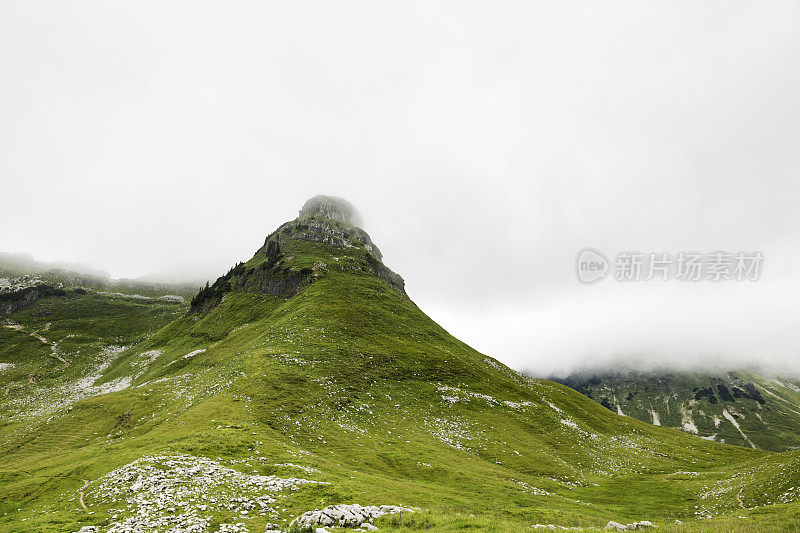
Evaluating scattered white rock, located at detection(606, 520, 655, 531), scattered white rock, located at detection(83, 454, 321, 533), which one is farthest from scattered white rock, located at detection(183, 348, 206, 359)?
scattered white rock, located at detection(606, 520, 655, 531)

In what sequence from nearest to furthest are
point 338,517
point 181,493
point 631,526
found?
point 338,517 → point 631,526 → point 181,493

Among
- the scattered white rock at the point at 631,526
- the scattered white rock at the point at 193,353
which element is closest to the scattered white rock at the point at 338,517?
the scattered white rock at the point at 631,526

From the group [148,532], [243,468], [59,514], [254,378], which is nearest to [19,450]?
[254,378]

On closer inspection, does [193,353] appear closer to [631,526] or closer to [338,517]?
[338,517]

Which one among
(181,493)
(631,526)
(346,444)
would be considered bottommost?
(346,444)

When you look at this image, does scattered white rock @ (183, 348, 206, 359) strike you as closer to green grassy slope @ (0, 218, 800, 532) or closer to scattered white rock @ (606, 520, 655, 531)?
green grassy slope @ (0, 218, 800, 532)

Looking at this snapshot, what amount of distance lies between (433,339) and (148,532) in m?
93.7

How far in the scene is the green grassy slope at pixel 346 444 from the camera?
2555cm

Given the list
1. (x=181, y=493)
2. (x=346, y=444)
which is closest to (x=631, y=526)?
(x=181, y=493)

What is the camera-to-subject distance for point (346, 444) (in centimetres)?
4666

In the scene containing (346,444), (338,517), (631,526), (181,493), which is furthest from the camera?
(346,444)

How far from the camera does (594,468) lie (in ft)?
194

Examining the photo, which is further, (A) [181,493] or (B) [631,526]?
(A) [181,493]

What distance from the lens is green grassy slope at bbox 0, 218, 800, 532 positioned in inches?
1006
